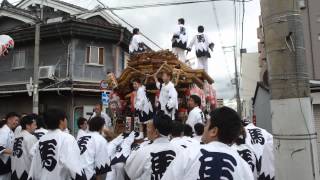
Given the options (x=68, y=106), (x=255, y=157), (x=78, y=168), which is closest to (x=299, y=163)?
(x=255, y=157)

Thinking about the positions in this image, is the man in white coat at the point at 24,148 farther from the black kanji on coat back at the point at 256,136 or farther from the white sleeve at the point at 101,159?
the black kanji on coat back at the point at 256,136

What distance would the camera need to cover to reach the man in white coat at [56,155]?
484 centimetres

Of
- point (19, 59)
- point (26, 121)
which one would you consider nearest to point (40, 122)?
point (26, 121)

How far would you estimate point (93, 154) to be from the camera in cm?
638

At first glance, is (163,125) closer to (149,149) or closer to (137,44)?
(149,149)

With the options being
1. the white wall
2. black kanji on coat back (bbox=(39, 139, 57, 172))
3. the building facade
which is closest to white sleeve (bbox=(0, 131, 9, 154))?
black kanji on coat back (bbox=(39, 139, 57, 172))

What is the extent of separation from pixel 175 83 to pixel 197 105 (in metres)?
1.30

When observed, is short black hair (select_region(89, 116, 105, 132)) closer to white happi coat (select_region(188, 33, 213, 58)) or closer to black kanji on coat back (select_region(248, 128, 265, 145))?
black kanji on coat back (select_region(248, 128, 265, 145))

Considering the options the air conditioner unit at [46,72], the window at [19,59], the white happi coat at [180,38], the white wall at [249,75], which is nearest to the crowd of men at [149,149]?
the white happi coat at [180,38]

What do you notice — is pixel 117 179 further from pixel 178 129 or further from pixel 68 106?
pixel 68 106

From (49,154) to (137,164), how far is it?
1.48 m

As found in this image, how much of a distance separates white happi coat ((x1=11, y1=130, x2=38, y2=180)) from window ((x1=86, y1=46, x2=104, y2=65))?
44.9ft

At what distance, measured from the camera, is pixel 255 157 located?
5.43 metres

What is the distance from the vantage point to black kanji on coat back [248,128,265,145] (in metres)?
5.76
